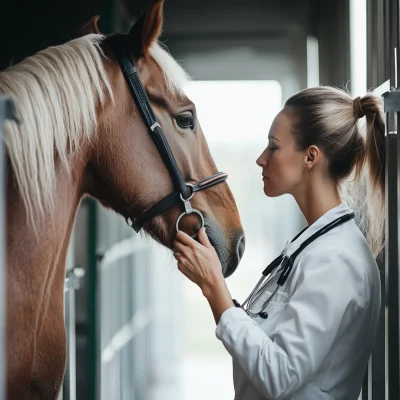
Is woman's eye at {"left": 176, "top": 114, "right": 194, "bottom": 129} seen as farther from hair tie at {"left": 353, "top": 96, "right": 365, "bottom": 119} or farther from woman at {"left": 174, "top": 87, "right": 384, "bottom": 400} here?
hair tie at {"left": 353, "top": 96, "right": 365, "bottom": 119}

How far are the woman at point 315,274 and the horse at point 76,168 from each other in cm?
12

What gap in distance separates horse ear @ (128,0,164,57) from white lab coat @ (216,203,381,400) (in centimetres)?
47

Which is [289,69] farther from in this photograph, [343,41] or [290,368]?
[290,368]

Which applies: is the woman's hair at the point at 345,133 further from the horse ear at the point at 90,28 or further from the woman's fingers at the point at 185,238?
the horse ear at the point at 90,28

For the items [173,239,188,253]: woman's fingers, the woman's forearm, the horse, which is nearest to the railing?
the horse

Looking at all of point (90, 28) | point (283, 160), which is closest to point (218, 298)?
point (283, 160)

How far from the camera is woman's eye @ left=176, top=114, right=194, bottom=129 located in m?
1.09

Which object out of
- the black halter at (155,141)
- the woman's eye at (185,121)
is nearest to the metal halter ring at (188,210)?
the black halter at (155,141)

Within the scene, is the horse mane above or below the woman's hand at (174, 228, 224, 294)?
above

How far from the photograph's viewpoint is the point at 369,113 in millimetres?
990

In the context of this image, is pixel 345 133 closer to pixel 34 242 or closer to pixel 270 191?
pixel 270 191

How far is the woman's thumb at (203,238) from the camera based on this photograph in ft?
3.36

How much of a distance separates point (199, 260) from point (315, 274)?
0.21 meters

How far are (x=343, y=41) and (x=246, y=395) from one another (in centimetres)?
93
